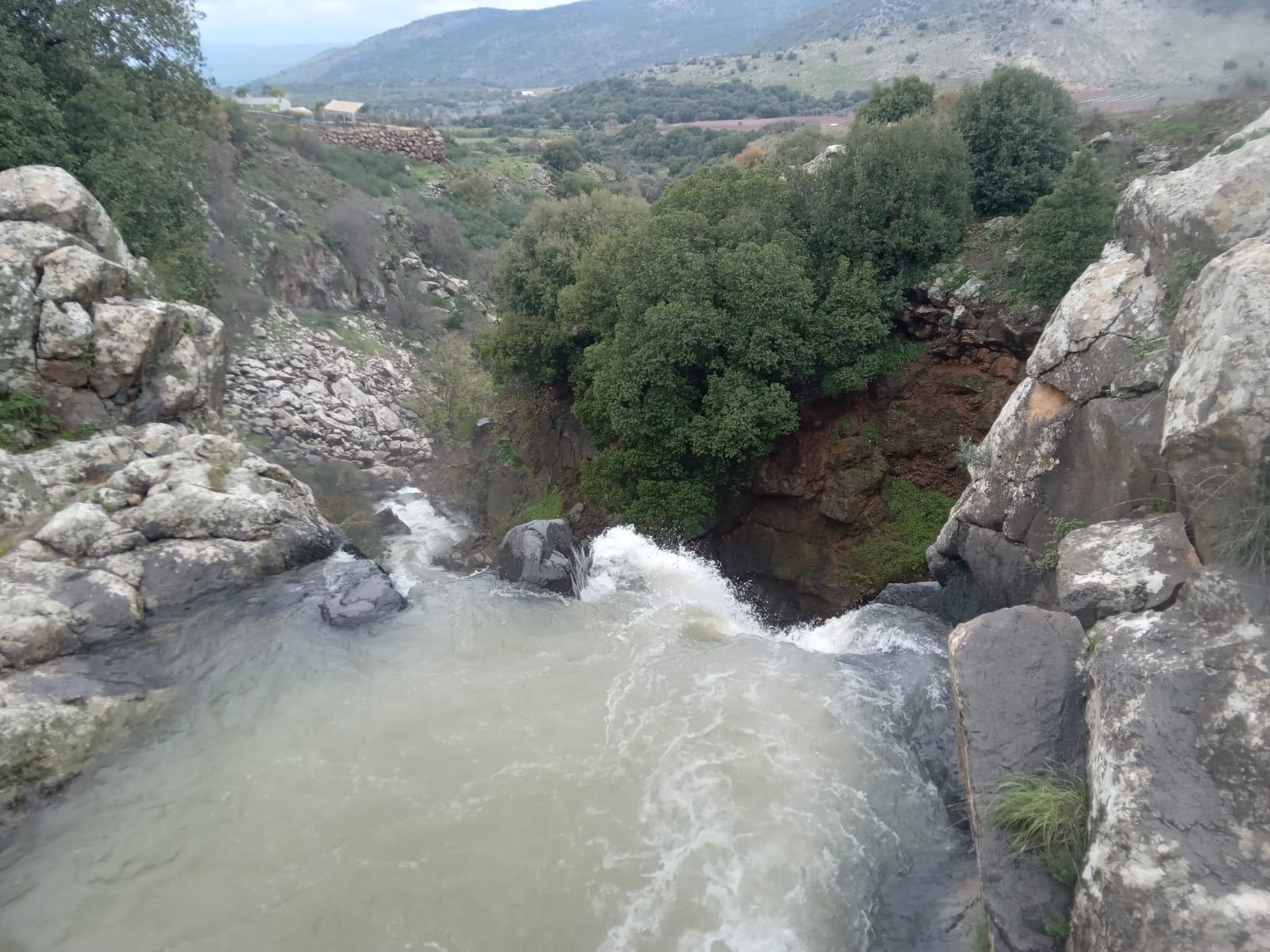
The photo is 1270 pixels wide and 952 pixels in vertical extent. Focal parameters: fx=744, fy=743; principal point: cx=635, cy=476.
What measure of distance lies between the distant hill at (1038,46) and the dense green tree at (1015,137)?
4138 mm

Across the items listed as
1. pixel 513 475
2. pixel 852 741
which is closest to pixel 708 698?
pixel 852 741

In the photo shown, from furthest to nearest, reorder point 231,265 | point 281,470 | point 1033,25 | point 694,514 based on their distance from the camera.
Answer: point 1033,25, point 231,265, point 694,514, point 281,470

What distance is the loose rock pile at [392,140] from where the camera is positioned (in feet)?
148

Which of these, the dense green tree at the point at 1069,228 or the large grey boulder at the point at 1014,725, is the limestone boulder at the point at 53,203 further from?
the dense green tree at the point at 1069,228

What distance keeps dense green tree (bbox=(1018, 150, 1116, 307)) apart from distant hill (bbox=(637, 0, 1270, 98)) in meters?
6.93

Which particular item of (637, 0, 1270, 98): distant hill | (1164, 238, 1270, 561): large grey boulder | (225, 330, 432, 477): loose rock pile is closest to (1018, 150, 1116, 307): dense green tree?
(1164, 238, 1270, 561): large grey boulder

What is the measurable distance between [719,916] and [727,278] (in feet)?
37.2

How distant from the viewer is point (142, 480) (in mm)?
12328

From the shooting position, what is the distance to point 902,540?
15352mm

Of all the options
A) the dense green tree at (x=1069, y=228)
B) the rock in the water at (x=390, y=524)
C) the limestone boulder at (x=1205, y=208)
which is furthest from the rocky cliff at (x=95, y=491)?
the dense green tree at (x=1069, y=228)

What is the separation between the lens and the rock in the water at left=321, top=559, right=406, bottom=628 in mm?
12281

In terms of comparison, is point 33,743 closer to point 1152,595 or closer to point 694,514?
point 694,514

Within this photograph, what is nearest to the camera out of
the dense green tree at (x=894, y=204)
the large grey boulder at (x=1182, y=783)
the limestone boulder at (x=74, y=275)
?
the large grey boulder at (x=1182, y=783)

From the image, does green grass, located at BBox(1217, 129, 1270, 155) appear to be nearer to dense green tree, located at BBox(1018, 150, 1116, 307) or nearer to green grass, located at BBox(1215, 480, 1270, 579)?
dense green tree, located at BBox(1018, 150, 1116, 307)
